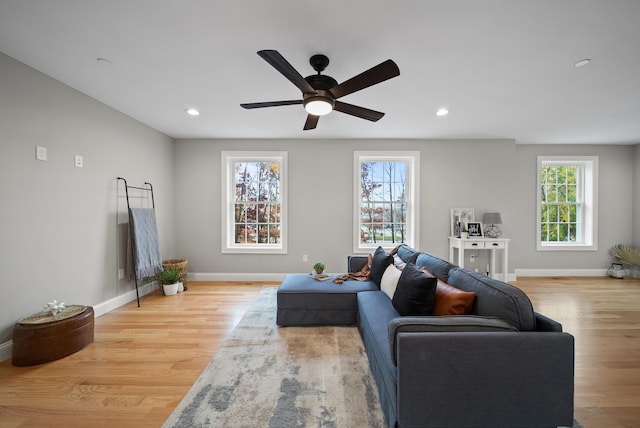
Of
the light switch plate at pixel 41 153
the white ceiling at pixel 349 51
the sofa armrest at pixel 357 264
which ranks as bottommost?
the sofa armrest at pixel 357 264

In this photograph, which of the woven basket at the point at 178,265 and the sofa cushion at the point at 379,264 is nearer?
the sofa cushion at the point at 379,264

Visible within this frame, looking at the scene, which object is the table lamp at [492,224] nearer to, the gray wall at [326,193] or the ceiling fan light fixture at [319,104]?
the gray wall at [326,193]

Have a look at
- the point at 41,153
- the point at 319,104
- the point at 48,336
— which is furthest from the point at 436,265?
the point at 41,153

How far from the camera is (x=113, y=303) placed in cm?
338

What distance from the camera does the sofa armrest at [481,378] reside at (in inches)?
50.2

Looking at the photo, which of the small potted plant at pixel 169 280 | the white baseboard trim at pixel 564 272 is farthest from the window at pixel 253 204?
the white baseboard trim at pixel 564 272

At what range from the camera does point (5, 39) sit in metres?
2.03

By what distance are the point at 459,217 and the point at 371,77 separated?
12.0 feet

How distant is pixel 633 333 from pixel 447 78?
320cm

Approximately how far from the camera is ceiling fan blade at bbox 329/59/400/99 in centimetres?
171

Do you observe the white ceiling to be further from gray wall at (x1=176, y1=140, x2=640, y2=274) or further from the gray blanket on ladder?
the gray blanket on ladder

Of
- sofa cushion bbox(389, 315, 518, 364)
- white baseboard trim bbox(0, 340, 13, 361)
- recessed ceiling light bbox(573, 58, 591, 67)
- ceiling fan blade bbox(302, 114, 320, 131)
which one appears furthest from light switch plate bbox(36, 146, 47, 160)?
recessed ceiling light bbox(573, 58, 591, 67)

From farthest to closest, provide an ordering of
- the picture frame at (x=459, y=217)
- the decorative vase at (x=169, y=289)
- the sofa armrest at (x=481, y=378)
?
the picture frame at (x=459, y=217), the decorative vase at (x=169, y=289), the sofa armrest at (x=481, y=378)

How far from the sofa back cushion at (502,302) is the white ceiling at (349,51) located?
1732 millimetres
